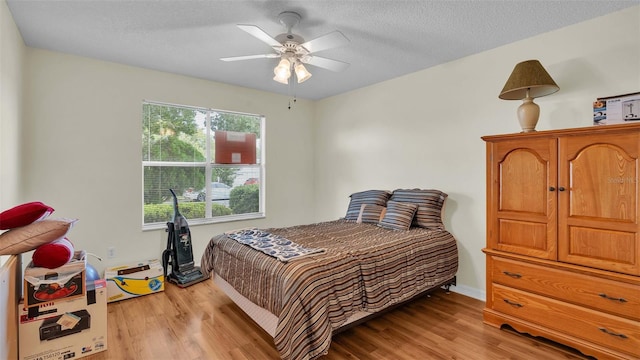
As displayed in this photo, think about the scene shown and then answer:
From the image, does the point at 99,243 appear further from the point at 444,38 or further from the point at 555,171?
the point at 555,171

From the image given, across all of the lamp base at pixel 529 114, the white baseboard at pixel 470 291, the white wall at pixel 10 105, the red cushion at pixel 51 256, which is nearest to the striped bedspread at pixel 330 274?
the white baseboard at pixel 470 291

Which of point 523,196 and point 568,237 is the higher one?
point 523,196

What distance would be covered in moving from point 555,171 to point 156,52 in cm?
368

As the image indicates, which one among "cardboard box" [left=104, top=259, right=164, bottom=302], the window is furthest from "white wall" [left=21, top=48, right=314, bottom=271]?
"cardboard box" [left=104, top=259, right=164, bottom=302]

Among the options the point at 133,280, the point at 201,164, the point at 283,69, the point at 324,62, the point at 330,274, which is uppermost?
the point at 324,62

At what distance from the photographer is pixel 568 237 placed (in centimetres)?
212

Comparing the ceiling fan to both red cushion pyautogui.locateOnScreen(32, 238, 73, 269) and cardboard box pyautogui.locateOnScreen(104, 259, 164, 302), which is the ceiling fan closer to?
red cushion pyautogui.locateOnScreen(32, 238, 73, 269)

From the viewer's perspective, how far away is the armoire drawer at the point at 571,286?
190 centimetres

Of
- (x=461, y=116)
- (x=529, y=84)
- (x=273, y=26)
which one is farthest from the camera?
(x=461, y=116)

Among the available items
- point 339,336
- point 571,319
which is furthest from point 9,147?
point 571,319

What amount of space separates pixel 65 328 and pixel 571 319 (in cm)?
355

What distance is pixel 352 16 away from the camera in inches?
91.8

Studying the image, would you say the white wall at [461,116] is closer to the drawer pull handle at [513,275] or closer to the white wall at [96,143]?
the drawer pull handle at [513,275]

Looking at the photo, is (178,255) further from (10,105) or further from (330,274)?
(330,274)
